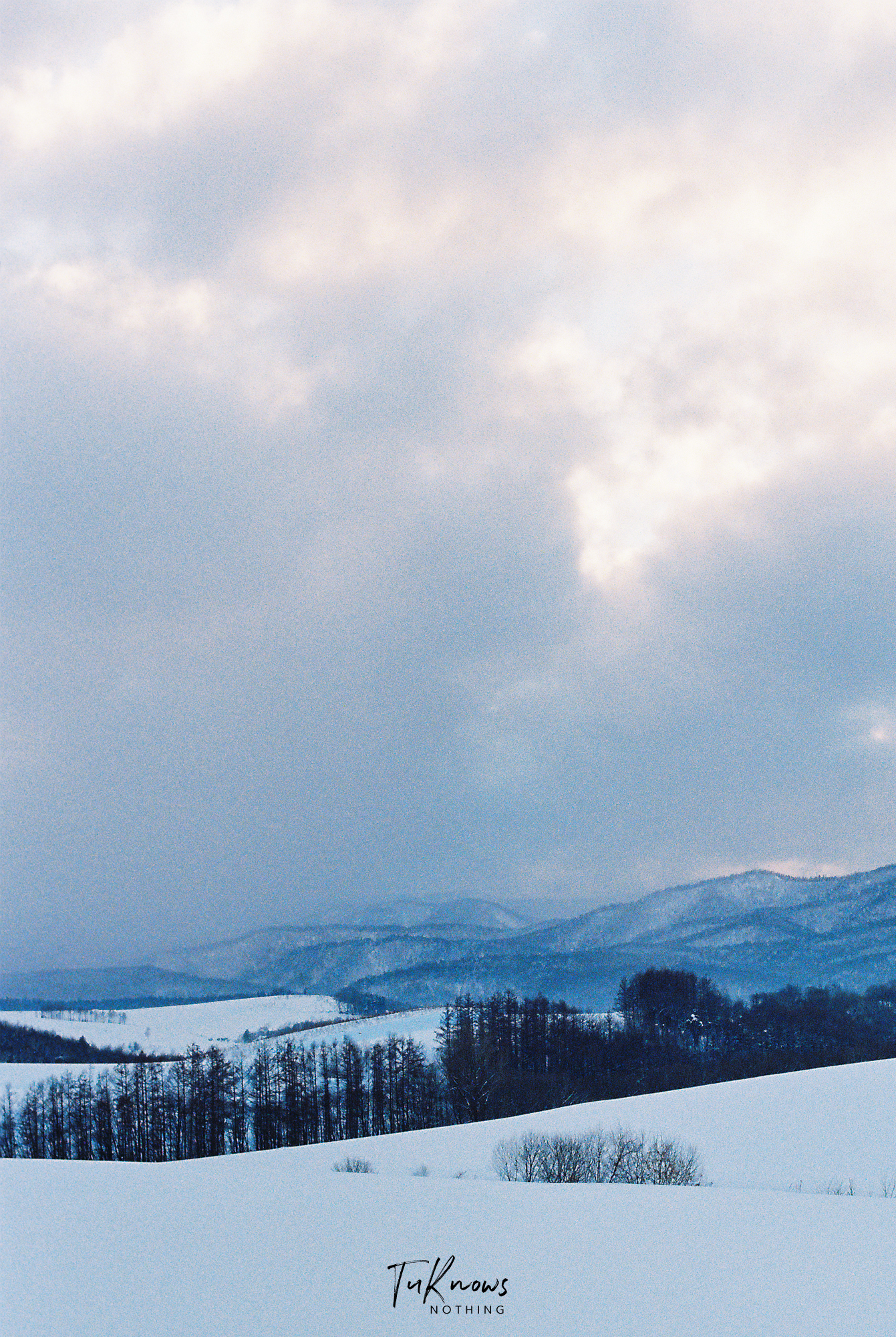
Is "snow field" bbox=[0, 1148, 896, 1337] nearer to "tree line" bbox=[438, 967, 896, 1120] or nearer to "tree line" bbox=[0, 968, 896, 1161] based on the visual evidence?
"tree line" bbox=[0, 968, 896, 1161]

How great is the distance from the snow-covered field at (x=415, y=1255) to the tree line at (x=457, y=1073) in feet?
204

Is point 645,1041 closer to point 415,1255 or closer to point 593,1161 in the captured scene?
point 593,1161

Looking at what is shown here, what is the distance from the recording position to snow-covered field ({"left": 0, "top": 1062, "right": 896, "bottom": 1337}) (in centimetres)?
843

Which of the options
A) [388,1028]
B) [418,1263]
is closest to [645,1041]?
[388,1028]

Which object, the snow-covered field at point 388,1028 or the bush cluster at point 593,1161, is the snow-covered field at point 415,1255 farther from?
the snow-covered field at point 388,1028

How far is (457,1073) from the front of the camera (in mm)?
94875

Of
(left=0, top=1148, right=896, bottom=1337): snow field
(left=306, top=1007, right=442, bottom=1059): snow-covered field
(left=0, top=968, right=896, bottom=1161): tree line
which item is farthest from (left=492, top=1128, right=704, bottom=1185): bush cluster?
(left=306, top=1007, right=442, bottom=1059): snow-covered field

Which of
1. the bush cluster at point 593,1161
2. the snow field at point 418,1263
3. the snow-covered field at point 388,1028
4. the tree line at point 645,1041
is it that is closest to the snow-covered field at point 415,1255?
the snow field at point 418,1263

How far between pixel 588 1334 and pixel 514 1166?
18.2m

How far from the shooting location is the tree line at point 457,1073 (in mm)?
85375

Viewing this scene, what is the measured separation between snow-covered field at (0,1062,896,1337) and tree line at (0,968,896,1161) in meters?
62.3

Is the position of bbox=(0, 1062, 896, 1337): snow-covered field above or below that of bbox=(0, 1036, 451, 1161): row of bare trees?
above

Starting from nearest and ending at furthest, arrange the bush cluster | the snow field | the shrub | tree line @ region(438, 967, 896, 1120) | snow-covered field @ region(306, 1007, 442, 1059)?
the snow field → the bush cluster → the shrub → tree line @ region(438, 967, 896, 1120) → snow-covered field @ region(306, 1007, 442, 1059)

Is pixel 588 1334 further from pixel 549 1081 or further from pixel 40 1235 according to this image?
pixel 549 1081
